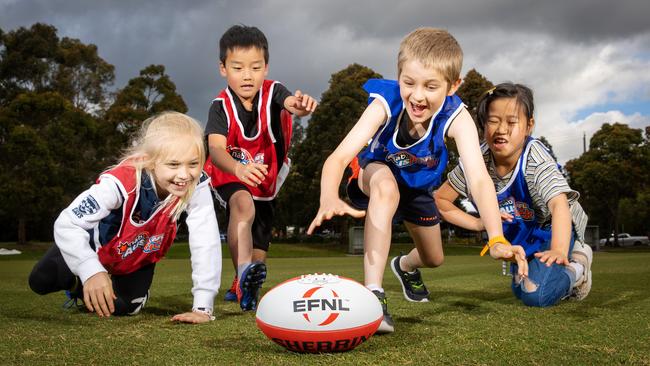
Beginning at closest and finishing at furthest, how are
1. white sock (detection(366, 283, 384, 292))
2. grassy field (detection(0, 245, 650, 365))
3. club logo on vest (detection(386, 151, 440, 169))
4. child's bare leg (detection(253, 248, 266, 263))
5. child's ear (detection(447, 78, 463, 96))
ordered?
grassy field (detection(0, 245, 650, 365)) < white sock (detection(366, 283, 384, 292)) < child's ear (detection(447, 78, 463, 96)) < club logo on vest (detection(386, 151, 440, 169)) < child's bare leg (detection(253, 248, 266, 263))

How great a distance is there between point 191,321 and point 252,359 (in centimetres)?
124

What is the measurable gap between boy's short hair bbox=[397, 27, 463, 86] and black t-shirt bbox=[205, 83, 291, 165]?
181cm

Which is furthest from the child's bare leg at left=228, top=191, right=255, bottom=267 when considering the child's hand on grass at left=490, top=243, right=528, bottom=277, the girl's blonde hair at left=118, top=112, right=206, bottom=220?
the child's hand on grass at left=490, top=243, right=528, bottom=277

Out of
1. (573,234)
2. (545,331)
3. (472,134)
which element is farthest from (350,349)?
(573,234)

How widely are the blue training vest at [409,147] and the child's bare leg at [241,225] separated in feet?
3.70

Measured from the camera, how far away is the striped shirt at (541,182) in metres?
4.36

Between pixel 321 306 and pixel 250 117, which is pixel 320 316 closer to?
pixel 321 306

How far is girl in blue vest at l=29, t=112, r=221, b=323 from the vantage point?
11.8 ft

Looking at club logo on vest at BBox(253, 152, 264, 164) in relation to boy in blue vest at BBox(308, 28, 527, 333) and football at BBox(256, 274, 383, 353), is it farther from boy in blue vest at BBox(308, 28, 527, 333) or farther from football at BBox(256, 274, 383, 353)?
football at BBox(256, 274, 383, 353)

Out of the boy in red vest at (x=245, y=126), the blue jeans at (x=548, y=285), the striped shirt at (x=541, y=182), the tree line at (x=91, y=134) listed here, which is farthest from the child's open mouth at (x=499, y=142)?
the tree line at (x=91, y=134)

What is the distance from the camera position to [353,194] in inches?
176

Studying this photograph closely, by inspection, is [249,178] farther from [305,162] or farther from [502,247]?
Answer: [305,162]

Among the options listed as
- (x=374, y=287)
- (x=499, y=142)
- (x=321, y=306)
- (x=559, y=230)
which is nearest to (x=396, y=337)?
(x=374, y=287)

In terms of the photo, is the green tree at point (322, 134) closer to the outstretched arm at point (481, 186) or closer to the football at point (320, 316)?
the outstretched arm at point (481, 186)
